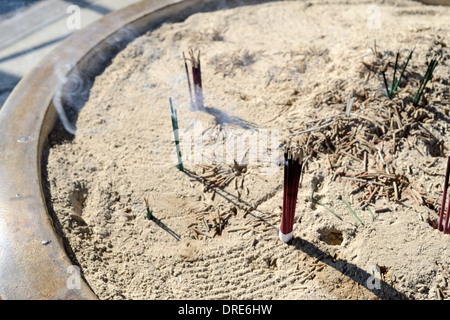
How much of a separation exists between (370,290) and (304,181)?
2.91ft

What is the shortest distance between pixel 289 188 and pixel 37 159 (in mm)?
1881

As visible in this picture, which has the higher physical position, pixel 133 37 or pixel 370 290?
pixel 133 37

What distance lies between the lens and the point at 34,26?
5.43 m

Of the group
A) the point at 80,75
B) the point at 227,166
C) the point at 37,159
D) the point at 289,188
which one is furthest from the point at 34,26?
the point at 289,188

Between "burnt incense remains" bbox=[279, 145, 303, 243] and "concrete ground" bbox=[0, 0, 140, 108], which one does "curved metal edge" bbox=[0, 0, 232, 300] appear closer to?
"concrete ground" bbox=[0, 0, 140, 108]

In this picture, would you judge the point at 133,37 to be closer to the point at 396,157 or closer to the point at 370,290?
the point at 396,157

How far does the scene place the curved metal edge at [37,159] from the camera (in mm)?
2502

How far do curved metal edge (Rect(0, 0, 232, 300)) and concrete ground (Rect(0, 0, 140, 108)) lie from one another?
2.65 feet

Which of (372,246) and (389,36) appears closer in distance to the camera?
(372,246)

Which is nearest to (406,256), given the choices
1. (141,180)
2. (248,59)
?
Answer: (141,180)

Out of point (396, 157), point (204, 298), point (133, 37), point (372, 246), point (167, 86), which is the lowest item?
point (204, 298)

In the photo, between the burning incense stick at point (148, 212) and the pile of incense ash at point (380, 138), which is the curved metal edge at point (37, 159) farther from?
the pile of incense ash at point (380, 138)

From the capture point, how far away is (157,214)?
308 cm

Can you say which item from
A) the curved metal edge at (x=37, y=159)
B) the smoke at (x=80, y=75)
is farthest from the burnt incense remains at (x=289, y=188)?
the smoke at (x=80, y=75)
